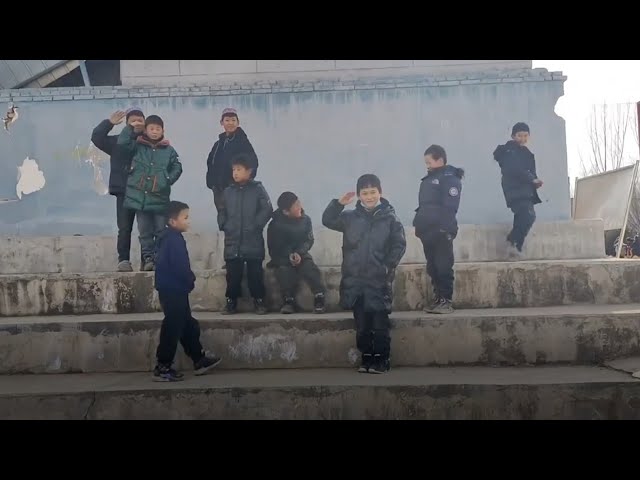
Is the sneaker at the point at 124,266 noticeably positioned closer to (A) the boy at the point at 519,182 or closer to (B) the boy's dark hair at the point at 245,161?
(B) the boy's dark hair at the point at 245,161

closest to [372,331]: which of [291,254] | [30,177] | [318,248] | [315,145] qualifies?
[291,254]

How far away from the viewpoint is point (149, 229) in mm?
5816

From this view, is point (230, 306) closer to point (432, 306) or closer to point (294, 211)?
point (294, 211)

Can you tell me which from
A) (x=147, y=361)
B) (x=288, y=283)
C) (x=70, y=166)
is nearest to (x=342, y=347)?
(x=288, y=283)

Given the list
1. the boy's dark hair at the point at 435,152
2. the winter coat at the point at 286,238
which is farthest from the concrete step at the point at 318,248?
the boy's dark hair at the point at 435,152

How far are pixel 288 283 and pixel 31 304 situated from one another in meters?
2.59

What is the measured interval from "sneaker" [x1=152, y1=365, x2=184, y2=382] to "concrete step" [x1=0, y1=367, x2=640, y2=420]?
0.09 m

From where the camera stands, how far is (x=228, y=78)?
8.28 m

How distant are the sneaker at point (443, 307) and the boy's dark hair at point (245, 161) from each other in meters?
2.18

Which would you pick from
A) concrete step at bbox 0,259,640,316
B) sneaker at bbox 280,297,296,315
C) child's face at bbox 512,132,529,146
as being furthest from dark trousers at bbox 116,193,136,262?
child's face at bbox 512,132,529,146

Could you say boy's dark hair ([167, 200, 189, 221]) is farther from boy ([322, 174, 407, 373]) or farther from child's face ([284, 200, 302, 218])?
boy ([322, 174, 407, 373])

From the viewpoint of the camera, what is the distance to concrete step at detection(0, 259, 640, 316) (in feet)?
18.2

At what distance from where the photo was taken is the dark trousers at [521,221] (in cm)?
645

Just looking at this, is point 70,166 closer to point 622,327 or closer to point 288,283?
point 288,283
